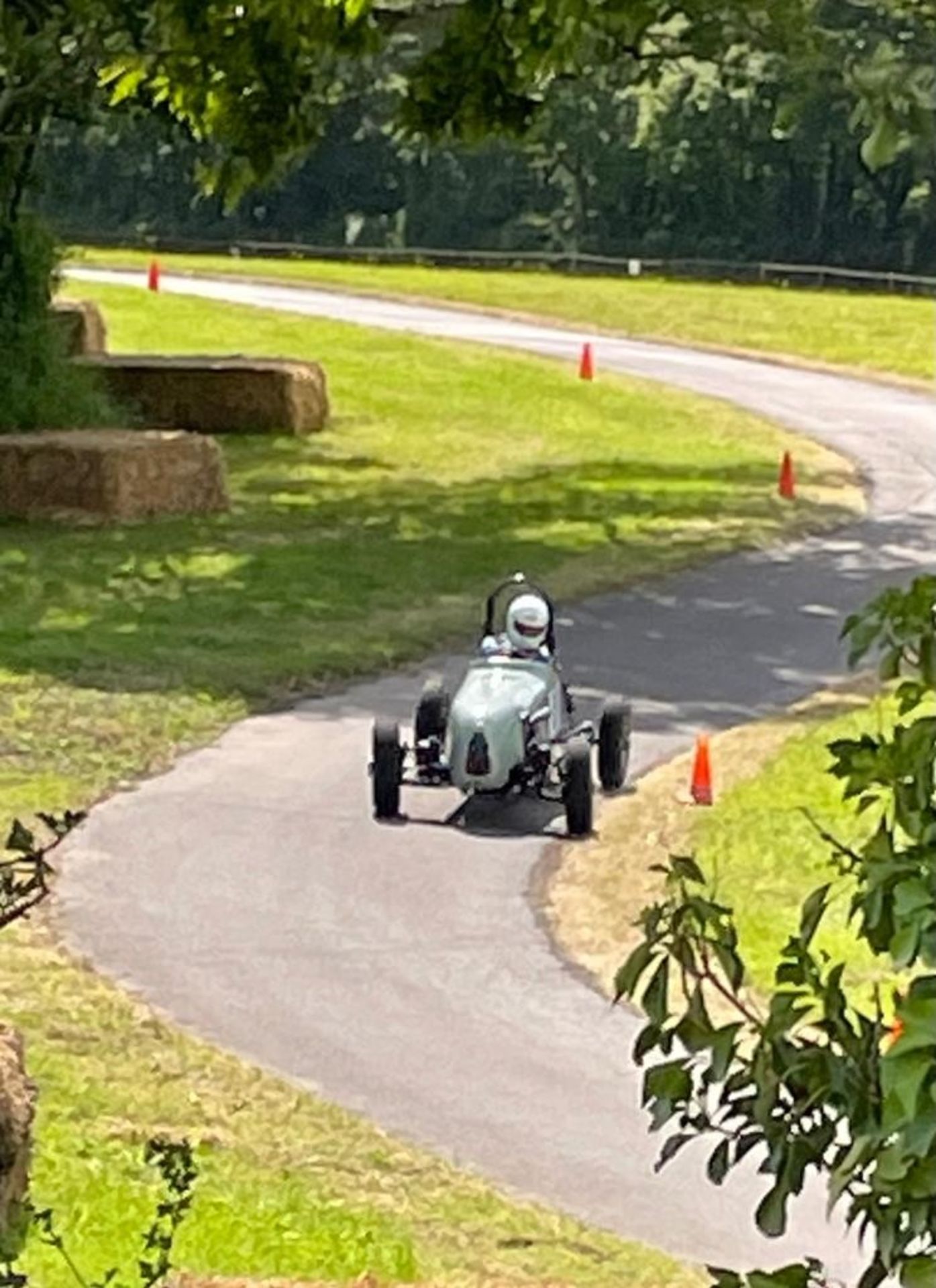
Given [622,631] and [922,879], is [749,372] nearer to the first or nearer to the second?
[622,631]

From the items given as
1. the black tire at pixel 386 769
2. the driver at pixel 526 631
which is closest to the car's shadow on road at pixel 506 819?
the black tire at pixel 386 769

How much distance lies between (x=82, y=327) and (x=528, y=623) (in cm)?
2484

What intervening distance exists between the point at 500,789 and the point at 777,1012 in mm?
11423

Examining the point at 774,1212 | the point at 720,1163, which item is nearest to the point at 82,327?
the point at 720,1163

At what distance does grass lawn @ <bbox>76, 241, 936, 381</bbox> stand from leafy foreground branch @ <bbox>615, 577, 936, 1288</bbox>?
3911 centimetres

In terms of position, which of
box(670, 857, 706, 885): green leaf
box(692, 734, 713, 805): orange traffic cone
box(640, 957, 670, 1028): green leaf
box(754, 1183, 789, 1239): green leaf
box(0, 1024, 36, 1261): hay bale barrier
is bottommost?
box(692, 734, 713, 805): orange traffic cone

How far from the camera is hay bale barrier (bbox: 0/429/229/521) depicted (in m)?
27.4

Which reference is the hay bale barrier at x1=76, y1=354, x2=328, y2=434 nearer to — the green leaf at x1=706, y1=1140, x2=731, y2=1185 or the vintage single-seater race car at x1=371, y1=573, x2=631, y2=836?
the vintage single-seater race car at x1=371, y1=573, x2=631, y2=836

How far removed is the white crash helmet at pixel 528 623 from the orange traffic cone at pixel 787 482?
15.0 metres

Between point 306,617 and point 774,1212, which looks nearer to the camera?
point 774,1212

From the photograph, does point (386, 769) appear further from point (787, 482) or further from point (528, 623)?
point (787, 482)

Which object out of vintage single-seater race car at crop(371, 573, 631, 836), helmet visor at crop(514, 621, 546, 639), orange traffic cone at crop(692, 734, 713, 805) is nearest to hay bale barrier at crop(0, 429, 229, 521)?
vintage single-seater race car at crop(371, 573, 631, 836)

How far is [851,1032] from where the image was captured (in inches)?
158

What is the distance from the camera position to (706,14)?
29.8 m
